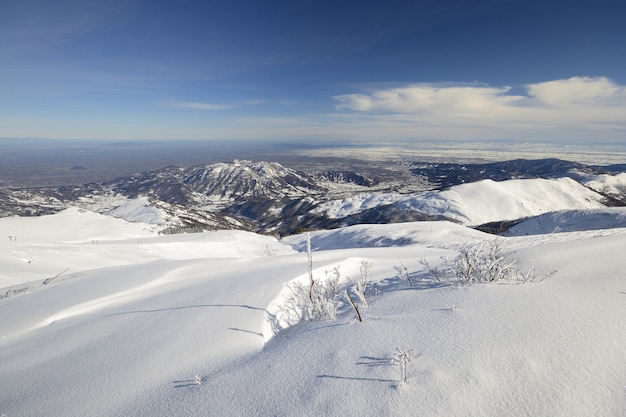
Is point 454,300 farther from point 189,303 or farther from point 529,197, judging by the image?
point 529,197

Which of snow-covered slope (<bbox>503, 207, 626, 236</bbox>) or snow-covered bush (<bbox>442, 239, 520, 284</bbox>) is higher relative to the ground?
snow-covered bush (<bbox>442, 239, 520, 284</bbox>)

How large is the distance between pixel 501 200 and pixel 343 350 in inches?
3478

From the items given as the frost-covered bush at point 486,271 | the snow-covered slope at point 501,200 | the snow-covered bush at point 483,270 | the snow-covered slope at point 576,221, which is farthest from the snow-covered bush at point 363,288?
the snow-covered slope at point 501,200

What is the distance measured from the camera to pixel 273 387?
2.52m

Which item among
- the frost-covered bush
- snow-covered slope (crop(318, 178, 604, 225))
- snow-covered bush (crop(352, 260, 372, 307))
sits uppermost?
the frost-covered bush

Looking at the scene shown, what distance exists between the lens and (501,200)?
77000mm

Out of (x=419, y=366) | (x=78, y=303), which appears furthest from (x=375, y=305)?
(x=78, y=303)

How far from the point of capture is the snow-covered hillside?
2.22 meters

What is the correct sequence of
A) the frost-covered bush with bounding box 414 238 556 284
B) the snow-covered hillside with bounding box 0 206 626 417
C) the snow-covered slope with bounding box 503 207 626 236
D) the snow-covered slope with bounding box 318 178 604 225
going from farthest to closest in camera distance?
1. the snow-covered slope with bounding box 318 178 604 225
2. the snow-covered slope with bounding box 503 207 626 236
3. the frost-covered bush with bounding box 414 238 556 284
4. the snow-covered hillside with bounding box 0 206 626 417

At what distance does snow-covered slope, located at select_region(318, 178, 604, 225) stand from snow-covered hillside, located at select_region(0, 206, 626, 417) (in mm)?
69469

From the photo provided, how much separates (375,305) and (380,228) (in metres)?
25.3

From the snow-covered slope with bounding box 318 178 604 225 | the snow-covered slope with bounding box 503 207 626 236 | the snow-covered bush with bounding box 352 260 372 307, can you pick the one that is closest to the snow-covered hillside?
the snow-covered bush with bounding box 352 260 372 307

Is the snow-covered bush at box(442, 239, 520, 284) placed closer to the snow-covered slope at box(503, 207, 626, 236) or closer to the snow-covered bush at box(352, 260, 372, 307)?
the snow-covered bush at box(352, 260, 372, 307)

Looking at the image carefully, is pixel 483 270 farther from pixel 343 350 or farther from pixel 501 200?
pixel 501 200
